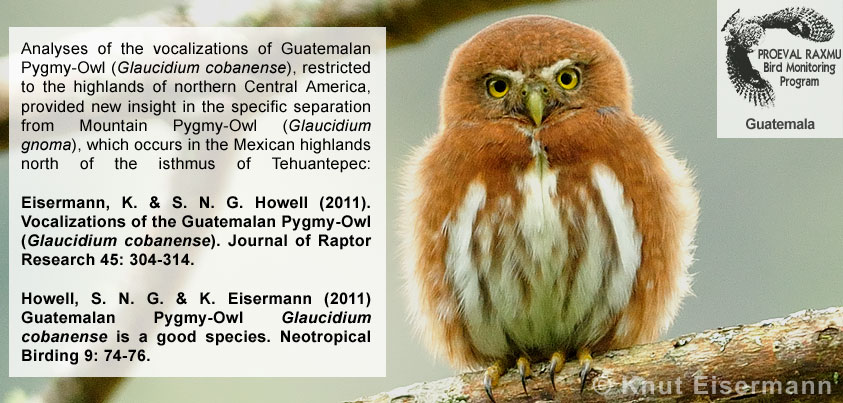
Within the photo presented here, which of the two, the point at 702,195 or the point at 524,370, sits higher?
the point at 702,195

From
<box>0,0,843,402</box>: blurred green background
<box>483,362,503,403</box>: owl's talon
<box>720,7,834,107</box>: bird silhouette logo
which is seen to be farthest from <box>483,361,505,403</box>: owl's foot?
<box>720,7,834,107</box>: bird silhouette logo

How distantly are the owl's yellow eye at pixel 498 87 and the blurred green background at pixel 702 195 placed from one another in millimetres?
217

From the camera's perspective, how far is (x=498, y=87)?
2061mm

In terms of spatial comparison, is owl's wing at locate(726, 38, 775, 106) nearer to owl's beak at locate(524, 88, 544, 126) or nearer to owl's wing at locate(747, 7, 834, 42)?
owl's wing at locate(747, 7, 834, 42)

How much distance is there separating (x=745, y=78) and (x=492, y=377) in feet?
3.54

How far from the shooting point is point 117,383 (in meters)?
2.22

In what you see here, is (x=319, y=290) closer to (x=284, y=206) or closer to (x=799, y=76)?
(x=284, y=206)

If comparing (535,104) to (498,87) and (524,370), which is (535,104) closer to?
(498,87)

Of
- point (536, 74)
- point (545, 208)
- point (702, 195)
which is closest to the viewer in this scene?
point (545, 208)

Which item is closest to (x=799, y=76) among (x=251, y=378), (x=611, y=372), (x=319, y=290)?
(x=611, y=372)

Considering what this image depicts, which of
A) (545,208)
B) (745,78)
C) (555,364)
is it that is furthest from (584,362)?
(745,78)

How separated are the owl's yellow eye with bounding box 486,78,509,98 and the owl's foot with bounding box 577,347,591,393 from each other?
2.05 feet

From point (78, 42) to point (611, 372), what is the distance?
163cm

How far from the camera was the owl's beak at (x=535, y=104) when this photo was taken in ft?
6.51
